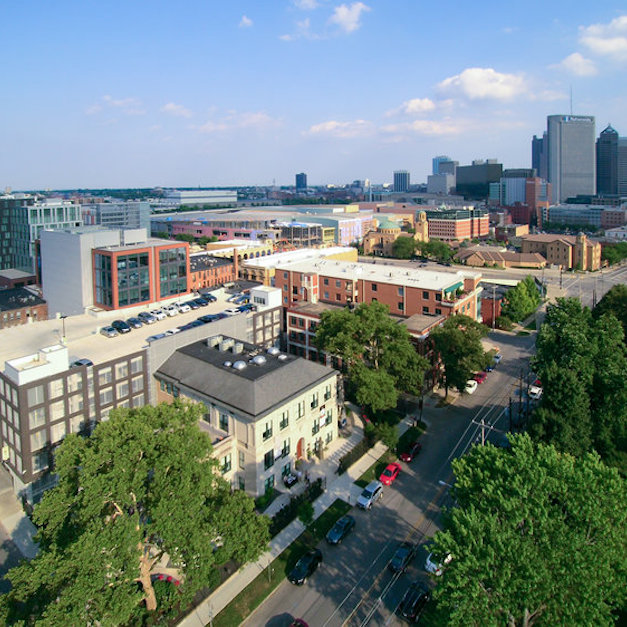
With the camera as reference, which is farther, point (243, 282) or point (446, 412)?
point (243, 282)

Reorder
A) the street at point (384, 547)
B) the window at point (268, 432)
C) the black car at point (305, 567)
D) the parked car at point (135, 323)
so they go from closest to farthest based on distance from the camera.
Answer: the street at point (384, 547)
the black car at point (305, 567)
the window at point (268, 432)
the parked car at point (135, 323)

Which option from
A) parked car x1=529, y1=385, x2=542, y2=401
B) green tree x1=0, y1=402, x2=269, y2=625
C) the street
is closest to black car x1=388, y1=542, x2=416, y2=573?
the street

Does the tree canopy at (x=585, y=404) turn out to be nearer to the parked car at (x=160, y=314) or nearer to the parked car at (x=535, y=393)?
the parked car at (x=535, y=393)

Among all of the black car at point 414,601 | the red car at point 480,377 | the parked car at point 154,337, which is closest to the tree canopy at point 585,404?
the black car at point 414,601

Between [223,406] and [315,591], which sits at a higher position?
[223,406]

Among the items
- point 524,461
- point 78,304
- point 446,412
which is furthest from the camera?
point 78,304

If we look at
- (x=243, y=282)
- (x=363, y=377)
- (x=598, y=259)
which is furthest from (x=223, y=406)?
(x=598, y=259)

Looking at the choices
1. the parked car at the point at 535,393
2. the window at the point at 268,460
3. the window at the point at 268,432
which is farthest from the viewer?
the parked car at the point at 535,393

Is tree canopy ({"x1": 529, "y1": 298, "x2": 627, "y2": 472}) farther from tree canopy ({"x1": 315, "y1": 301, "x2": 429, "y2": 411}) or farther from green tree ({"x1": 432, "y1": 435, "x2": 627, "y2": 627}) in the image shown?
green tree ({"x1": 432, "y1": 435, "x2": 627, "y2": 627})

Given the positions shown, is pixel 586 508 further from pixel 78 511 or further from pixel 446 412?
pixel 446 412
